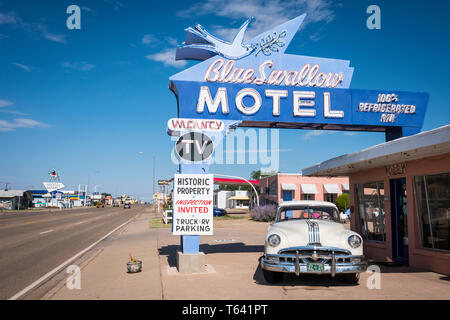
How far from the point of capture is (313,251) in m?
7.16

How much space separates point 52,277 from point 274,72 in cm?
794

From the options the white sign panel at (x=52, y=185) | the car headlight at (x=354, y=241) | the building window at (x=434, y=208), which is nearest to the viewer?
the car headlight at (x=354, y=241)

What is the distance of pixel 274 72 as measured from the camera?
10.9 meters

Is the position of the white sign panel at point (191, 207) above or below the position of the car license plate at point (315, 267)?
above

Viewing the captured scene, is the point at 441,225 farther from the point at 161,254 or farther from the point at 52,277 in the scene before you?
the point at 52,277

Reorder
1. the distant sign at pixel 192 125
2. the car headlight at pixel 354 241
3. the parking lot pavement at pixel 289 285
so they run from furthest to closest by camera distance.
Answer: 1. the distant sign at pixel 192 125
2. the car headlight at pixel 354 241
3. the parking lot pavement at pixel 289 285

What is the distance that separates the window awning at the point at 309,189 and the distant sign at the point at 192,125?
103 feet

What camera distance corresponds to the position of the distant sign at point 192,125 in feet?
30.6

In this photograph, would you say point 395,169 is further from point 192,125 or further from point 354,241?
point 192,125

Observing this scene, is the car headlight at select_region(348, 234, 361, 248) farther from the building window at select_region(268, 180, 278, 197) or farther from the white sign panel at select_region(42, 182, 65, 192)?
the white sign panel at select_region(42, 182, 65, 192)

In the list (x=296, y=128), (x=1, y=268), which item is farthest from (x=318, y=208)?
(x=1, y=268)

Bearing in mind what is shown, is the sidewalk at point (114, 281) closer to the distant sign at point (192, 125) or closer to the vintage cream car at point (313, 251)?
the vintage cream car at point (313, 251)

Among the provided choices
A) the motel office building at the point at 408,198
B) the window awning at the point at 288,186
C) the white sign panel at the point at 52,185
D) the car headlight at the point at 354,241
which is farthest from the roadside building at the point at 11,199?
the car headlight at the point at 354,241

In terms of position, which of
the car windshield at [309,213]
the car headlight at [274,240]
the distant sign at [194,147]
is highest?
the distant sign at [194,147]
